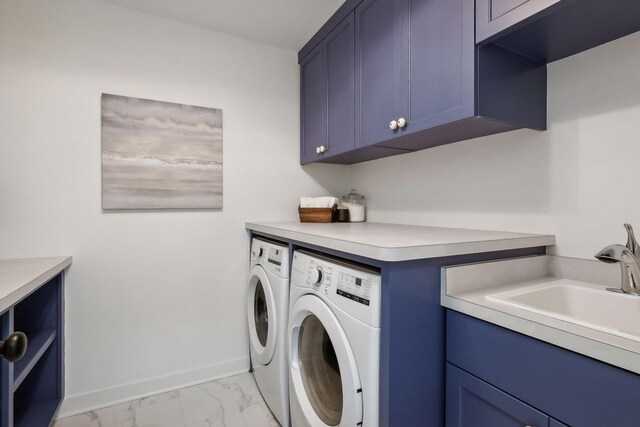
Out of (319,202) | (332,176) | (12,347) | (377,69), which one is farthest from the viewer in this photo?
(332,176)

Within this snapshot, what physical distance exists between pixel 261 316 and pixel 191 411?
2.04 ft

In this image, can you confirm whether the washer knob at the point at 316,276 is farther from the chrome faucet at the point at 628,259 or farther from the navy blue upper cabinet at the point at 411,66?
the chrome faucet at the point at 628,259

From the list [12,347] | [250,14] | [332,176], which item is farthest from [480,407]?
[250,14]

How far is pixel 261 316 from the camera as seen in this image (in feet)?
6.47

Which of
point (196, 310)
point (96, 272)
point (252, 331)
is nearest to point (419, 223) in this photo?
point (252, 331)

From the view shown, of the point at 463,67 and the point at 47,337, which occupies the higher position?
the point at 463,67

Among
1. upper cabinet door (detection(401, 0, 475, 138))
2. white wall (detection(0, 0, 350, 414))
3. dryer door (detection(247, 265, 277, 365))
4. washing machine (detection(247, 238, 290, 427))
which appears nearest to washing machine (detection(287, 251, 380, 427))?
washing machine (detection(247, 238, 290, 427))

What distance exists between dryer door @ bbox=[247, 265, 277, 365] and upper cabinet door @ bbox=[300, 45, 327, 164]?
36.4 inches

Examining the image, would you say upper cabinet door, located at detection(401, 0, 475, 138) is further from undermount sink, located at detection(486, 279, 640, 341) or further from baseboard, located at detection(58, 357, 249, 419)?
baseboard, located at detection(58, 357, 249, 419)

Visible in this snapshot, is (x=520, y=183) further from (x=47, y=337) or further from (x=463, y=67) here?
(x=47, y=337)

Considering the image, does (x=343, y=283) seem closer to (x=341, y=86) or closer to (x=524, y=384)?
(x=524, y=384)

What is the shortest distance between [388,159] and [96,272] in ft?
6.38

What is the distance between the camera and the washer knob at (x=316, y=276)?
1.21 meters

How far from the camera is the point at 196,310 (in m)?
2.07
